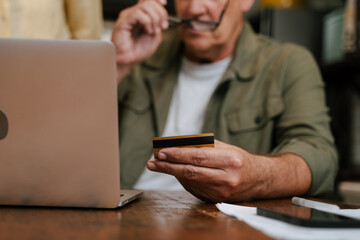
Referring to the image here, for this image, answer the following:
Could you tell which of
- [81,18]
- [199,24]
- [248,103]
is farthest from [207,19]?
[81,18]

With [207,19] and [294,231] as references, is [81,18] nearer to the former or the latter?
[207,19]

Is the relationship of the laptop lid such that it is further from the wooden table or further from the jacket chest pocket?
the jacket chest pocket

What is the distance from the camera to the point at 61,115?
599mm

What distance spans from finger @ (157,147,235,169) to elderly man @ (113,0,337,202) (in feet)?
1.05

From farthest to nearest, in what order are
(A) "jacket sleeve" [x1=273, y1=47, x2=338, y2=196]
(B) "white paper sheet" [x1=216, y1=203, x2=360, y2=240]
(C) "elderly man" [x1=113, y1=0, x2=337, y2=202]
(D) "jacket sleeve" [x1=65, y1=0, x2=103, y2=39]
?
1. (D) "jacket sleeve" [x1=65, y1=0, x2=103, y2=39]
2. (C) "elderly man" [x1=113, y1=0, x2=337, y2=202]
3. (A) "jacket sleeve" [x1=273, y1=47, x2=338, y2=196]
4. (B) "white paper sheet" [x1=216, y1=203, x2=360, y2=240]

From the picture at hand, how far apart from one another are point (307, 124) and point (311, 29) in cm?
141

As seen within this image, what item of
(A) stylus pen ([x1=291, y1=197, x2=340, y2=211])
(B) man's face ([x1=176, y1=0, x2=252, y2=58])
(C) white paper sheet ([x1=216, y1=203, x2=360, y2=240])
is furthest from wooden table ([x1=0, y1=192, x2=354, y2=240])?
(B) man's face ([x1=176, y1=0, x2=252, y2=58])

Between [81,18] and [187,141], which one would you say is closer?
[187,141]

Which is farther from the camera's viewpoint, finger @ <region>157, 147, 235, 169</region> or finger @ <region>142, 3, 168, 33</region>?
finger @ <region>142, 3, 168, 33</region>

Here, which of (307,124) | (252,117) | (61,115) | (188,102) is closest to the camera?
(61,115)

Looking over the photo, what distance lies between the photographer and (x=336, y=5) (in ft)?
8.00

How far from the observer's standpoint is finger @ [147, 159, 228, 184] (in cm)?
66

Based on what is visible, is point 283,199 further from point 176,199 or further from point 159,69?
point 159,69

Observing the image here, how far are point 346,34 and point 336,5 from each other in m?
0.64
